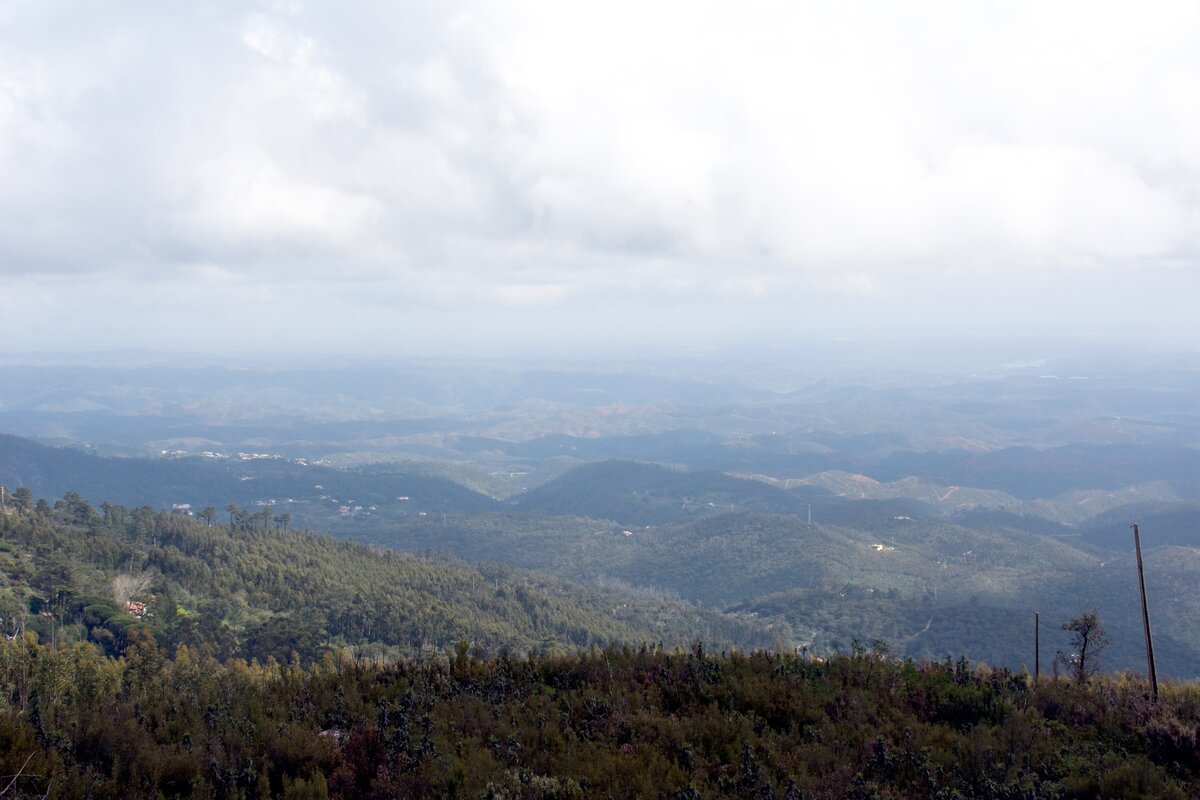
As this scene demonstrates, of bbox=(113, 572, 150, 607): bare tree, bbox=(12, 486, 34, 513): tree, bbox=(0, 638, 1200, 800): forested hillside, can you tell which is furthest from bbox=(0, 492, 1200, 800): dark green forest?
bbox=(12, 486, 34, 513): tree

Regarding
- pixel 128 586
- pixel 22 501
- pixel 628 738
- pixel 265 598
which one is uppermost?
pixel 628 738

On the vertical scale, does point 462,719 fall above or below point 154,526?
above

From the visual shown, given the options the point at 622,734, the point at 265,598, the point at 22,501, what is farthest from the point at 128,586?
the point at 622,734

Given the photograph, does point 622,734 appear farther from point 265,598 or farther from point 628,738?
point 265,598

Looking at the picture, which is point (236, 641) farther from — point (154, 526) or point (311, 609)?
point (154, 526)

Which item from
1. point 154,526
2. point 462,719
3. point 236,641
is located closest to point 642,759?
point 462,719

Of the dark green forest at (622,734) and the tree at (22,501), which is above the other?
the dark green forest at (622,734)

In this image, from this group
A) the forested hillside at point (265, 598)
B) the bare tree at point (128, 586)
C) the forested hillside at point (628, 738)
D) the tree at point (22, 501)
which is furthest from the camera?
the tree at point (22, 501)

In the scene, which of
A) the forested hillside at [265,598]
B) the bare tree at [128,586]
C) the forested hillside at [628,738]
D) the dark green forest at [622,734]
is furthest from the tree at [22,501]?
the forested hillside at [628,738]

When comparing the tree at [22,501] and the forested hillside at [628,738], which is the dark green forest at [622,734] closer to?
the forested hillside at [628,738]

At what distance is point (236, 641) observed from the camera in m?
62.8

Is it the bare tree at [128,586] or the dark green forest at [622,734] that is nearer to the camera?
the dark green forest at [622,734]

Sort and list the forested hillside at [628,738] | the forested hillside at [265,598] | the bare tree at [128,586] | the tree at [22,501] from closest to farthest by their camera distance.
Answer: the forested hillside at [628,738], the forested hillside at [265,598], the bare tree at [128,586], the tree at [22,501]

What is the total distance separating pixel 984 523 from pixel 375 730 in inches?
7958
